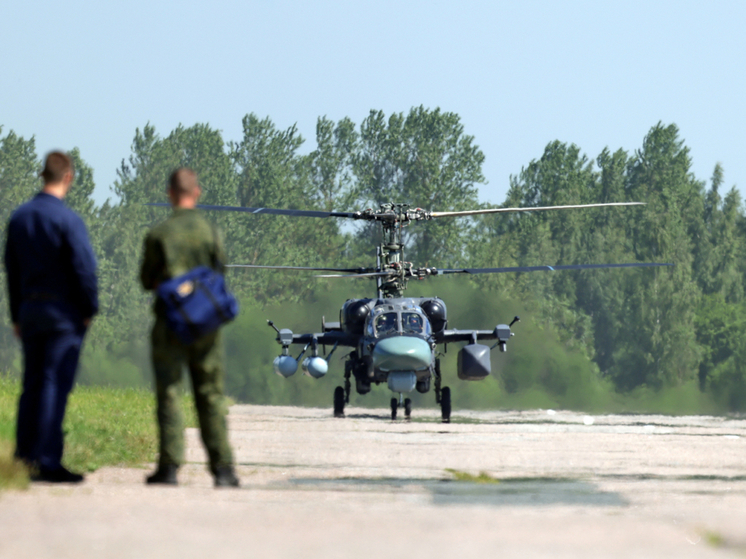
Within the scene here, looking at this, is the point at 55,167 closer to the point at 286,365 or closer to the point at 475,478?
the point at 475,478

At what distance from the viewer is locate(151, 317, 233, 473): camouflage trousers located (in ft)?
20.8

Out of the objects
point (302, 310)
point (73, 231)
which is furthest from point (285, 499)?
point (302, 310)

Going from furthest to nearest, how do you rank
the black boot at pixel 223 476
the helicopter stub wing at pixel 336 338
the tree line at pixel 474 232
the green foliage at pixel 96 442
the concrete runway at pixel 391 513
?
the tree line at pixel 474 232, the helicopter stub wing at pixel 336 338, the green foliage at pixel 96 442, the black boot at pixel 223 476, the concrete runway at pixel 391 513

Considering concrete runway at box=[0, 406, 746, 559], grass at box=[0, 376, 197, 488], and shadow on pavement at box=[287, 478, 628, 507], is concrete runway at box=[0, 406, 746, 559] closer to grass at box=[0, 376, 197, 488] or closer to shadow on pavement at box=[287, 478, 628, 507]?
shadow on pavement at box=[287, 478, 628, 507]

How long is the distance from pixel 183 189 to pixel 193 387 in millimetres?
1054

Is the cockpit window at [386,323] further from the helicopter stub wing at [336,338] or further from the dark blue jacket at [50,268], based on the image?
the dark blue jacket at [50,268]

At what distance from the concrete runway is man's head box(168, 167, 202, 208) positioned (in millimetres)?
1517

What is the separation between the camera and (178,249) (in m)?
6.40

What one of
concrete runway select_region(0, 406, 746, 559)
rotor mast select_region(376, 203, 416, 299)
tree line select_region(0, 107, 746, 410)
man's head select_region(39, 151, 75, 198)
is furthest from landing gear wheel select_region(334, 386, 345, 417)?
tree line select_region(0, 107, 746, 410)

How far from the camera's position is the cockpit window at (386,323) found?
73.5 ft

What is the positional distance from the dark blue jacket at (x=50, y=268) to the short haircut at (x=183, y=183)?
1.78ft

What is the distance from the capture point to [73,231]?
661 centimetres

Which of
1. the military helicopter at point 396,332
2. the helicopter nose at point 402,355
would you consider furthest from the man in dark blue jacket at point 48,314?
the helicopter nose at point 402,355

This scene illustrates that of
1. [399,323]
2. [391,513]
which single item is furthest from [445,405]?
[391,513]
